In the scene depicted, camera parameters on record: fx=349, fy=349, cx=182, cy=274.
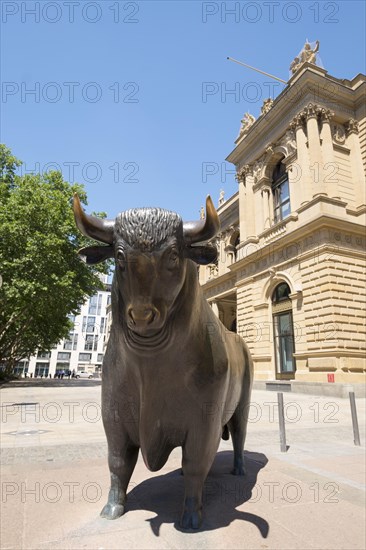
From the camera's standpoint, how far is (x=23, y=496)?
3.22 meters

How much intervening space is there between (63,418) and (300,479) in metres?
7.21

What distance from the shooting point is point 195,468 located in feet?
7.77

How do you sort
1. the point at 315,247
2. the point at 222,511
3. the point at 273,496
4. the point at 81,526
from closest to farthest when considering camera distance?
the point at 81,526 → the point at 222,511 → the point at 273,496 → the point at 315,247

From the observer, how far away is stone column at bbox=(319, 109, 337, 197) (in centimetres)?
2073

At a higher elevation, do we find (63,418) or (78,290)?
(78,290)

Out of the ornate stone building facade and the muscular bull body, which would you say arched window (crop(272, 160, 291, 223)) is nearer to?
the ornate stone building facade

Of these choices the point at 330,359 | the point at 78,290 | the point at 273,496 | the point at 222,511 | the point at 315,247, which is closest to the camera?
the point at 222,511

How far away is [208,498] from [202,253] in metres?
2.22

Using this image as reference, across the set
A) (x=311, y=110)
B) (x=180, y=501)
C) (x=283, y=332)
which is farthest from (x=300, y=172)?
(x=180, y=501)

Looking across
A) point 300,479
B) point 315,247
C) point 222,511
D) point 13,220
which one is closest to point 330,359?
point 315,247

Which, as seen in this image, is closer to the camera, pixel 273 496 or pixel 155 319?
pixel 155 319

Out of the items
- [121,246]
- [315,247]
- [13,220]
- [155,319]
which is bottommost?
[155,319]

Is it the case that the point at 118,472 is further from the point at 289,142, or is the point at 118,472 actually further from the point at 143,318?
the point at 289,142

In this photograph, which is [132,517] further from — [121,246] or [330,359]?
[330,359]
